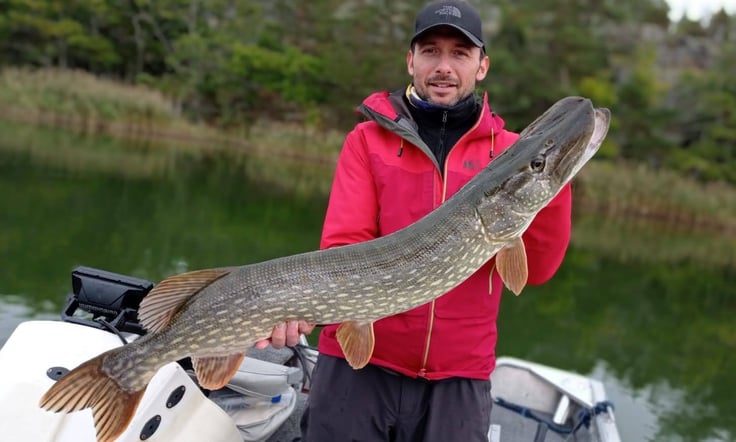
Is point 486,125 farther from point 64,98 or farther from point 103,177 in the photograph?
point 64,98

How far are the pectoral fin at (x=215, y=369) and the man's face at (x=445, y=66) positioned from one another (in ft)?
3.52

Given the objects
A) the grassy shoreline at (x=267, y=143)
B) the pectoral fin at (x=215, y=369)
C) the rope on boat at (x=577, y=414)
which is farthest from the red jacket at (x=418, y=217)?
the grassy shoreline at (x=267, y=143)

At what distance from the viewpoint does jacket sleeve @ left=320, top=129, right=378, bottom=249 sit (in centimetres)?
210

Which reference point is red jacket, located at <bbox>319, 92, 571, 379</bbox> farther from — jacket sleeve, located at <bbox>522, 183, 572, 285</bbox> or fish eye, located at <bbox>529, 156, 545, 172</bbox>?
fish eye, located at <bbox>529, 156, 545, 172</bbox>

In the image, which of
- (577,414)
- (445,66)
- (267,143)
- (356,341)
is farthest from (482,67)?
(267,143)

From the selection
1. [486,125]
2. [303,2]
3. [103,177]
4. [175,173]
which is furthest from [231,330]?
[303,2]

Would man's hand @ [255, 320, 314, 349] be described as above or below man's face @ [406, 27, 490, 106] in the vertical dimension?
below

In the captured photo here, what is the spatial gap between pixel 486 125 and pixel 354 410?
1.03 m

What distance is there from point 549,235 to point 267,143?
1966 cm

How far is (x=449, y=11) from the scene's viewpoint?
2.09m

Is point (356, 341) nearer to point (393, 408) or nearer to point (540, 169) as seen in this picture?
point (393, 408)

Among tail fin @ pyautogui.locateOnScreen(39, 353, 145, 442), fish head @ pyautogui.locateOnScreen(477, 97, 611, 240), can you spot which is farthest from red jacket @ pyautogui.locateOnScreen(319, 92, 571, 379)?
tail fin @ pyautogui.locateOnScreen(39, 353, 145, 442)

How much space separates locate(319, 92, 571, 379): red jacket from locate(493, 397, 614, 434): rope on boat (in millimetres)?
1559

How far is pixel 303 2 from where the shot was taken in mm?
27219
